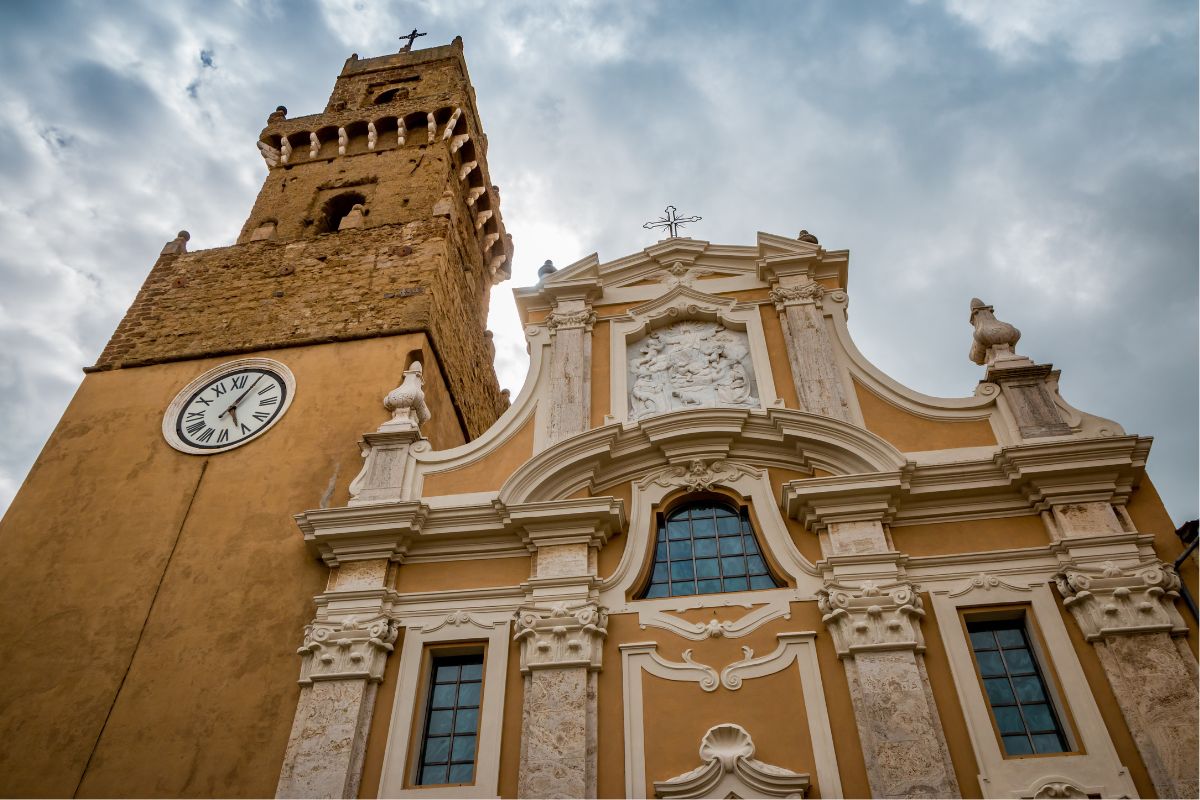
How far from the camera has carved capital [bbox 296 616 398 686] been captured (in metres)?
8.99

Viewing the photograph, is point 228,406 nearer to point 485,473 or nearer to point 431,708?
point 485,473

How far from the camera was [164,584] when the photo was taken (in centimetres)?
1062

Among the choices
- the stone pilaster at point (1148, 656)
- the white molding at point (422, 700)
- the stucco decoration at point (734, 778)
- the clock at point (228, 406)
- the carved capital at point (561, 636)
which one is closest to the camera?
the stone pilaster at point (1148, 656)

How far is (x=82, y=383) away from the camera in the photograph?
13844 mm

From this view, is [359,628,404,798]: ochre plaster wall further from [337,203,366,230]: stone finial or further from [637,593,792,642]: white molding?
[337,203,366,230]: stone finial

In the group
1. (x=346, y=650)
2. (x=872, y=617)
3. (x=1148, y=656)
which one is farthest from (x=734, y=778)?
(x=346, y=650)

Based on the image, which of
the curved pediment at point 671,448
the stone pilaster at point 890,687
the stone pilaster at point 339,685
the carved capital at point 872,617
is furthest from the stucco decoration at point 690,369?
the stone pilaster at point 339,685

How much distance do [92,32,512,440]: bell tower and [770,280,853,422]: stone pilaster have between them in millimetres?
5122

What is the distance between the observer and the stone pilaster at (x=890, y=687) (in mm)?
7516

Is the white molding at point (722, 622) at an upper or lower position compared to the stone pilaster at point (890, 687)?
upper

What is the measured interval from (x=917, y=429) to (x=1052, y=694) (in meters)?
3.15

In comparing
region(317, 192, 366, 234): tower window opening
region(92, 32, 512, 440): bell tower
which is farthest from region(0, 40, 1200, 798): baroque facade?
region(317, 192, 366, 234): tower window opening

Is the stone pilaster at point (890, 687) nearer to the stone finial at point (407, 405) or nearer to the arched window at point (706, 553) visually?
the arched window at point (706, 553)

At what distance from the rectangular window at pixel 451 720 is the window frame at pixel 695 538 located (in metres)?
1.80
